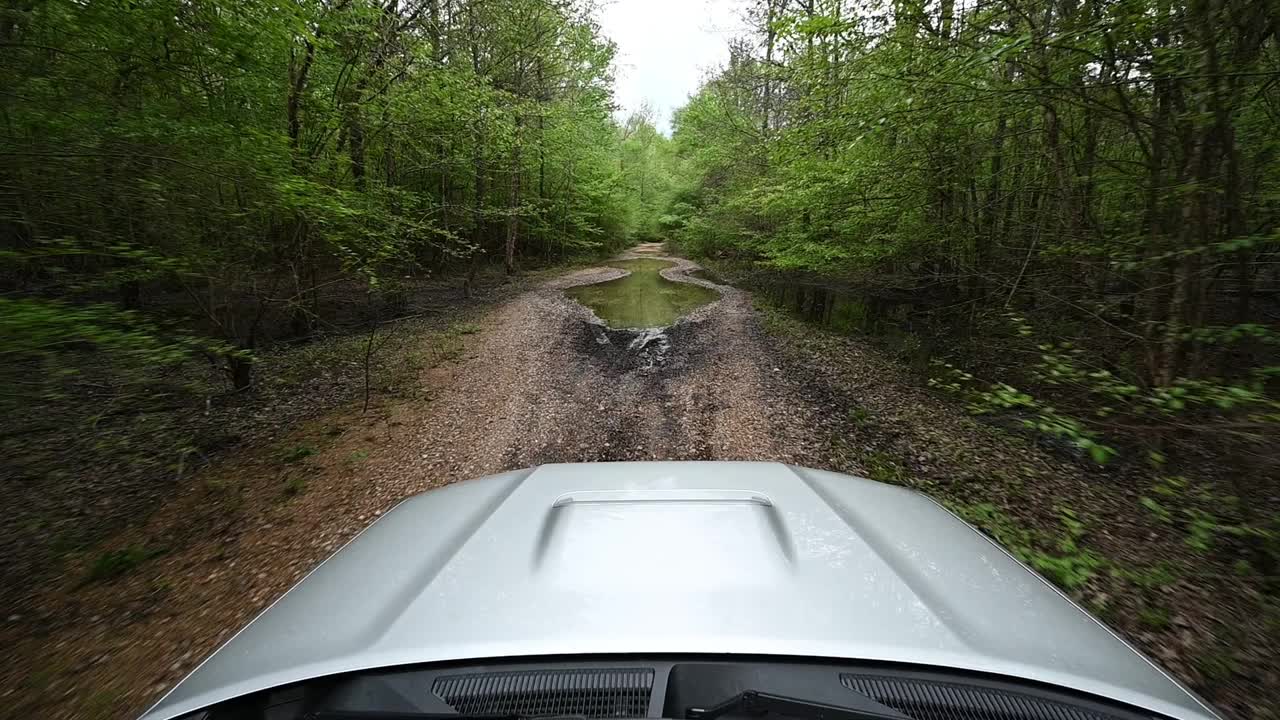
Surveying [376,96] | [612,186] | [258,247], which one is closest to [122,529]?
[258,247]

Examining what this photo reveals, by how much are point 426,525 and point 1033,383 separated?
8127mm

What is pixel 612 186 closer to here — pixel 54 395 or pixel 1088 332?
pixel 1088 332

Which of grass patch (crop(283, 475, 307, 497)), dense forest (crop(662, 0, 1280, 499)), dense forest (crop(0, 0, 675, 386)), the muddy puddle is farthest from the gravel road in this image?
dense forest (crop(662, 0, 1280, 499))

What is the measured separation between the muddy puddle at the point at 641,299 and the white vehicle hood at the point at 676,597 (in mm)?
9819

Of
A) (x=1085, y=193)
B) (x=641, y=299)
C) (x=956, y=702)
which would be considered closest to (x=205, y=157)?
(x=956, y=702)

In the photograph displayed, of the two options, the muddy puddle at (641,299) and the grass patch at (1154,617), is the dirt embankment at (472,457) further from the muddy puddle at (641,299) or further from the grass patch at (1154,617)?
the muddy puddle at (641,299)

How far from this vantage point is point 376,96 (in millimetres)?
8023

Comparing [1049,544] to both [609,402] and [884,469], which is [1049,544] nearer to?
[884,469]

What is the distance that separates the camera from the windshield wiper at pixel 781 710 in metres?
0.94

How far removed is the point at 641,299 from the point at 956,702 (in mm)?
14726

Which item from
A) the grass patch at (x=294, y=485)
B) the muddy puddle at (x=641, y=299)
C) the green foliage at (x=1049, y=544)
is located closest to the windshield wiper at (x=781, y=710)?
the green foliage at (x=1049, y=544)

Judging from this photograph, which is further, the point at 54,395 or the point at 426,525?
the point at 54,395

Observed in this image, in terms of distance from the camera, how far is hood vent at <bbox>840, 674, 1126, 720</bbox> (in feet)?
3.23

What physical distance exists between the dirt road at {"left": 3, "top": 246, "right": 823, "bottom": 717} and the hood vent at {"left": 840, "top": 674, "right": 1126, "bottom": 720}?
3.73m
